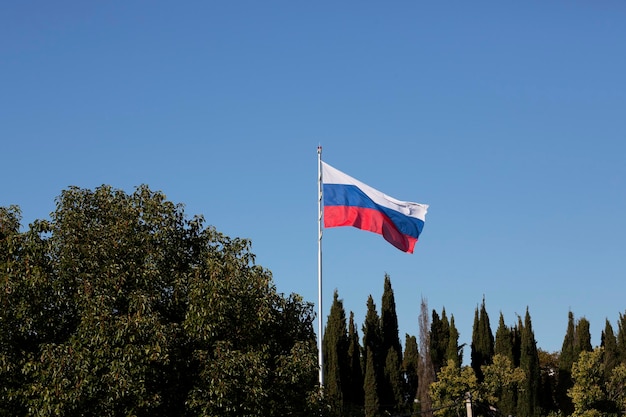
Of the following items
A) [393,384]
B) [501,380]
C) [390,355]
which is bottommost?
[393,384]

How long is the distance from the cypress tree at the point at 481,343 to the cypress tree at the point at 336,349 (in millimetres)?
10169

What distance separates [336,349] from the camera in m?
54.0

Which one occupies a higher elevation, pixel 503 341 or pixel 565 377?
pixel 503 341

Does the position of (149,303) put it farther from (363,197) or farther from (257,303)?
(363,197)

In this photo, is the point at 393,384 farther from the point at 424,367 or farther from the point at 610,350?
the point at 610,350

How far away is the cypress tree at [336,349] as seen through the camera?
171 feet

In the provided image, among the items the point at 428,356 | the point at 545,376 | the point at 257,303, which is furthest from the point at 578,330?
the point at 257,303

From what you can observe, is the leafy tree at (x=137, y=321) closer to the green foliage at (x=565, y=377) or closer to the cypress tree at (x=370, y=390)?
the cypress tree at (x=370, y=390)

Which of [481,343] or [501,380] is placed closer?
[501,380]

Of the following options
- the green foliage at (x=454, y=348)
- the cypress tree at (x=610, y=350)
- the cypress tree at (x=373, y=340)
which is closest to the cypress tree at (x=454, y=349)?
the green foliage at (x=454, y=348)

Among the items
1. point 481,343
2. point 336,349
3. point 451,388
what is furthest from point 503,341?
point 336,349

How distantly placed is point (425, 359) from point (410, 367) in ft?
6.04

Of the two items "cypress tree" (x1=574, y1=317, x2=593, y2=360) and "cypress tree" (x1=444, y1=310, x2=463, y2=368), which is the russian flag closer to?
"cypress tree" (x1=444, y1=310, x2=463, y2=368)

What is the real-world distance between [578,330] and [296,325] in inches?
1637
